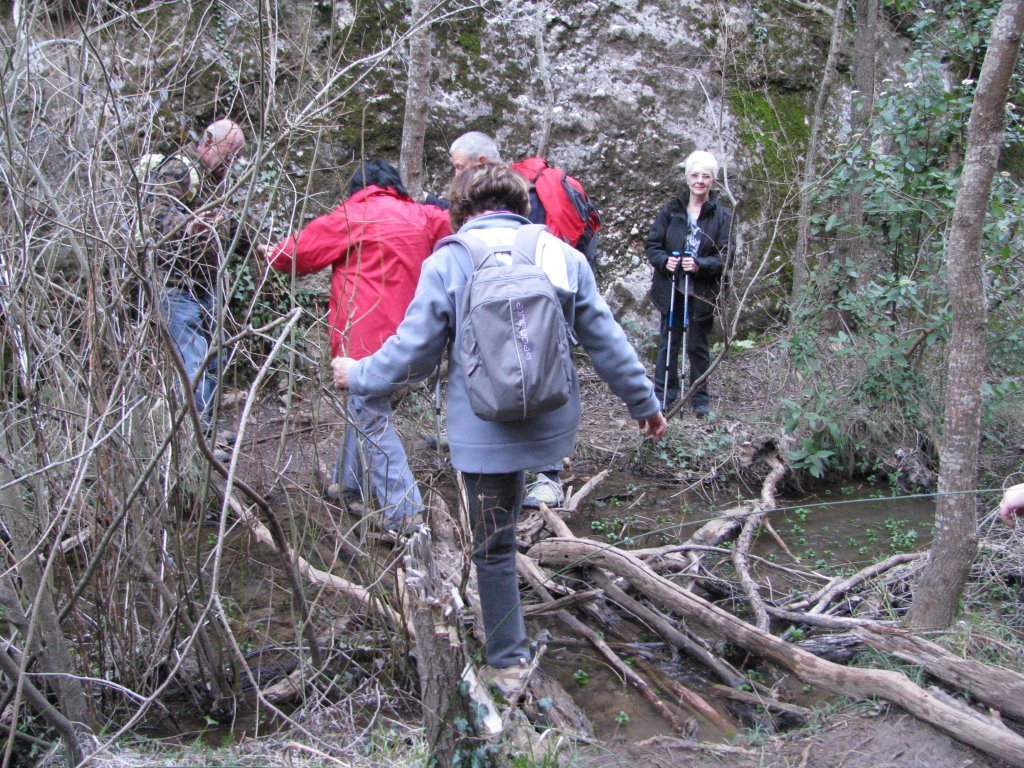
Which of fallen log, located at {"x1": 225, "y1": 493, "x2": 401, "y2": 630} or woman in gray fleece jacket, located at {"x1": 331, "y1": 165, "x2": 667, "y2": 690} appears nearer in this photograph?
woman in gray fleece jacket, located at {"x1": 331, "y1": 165, "x2": 667, "y2": 690}

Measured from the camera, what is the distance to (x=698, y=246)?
6461 millimetres

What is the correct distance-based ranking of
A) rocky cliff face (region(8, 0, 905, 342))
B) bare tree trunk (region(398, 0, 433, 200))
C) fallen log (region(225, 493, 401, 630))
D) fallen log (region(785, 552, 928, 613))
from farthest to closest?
1. rocky cliff face (region(8, 0, 905, 342))
2. bare tree trunk (region(398, 0, 433, 200))
3. fallen log (region(785, 552, 928, 613))
4. fallen log (region(225, 493, 401, 630))

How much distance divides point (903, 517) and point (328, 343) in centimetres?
360

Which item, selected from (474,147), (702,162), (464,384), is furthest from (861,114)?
(464,384)

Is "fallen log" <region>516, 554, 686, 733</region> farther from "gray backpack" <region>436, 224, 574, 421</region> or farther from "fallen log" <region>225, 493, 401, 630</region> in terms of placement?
"gray backpack" <region>436, 224, 574, 421</region>

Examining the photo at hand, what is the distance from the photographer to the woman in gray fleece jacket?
294 cm

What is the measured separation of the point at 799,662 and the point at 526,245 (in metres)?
1.77

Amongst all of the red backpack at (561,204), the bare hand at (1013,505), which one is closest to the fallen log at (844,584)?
the bare hand at (1013,505)

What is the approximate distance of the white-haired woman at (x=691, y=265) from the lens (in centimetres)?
638

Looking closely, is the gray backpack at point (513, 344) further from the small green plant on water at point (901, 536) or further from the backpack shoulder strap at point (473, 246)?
the small green plant on water at point (901, 536)

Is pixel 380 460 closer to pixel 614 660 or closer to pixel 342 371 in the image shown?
pixel 342 371

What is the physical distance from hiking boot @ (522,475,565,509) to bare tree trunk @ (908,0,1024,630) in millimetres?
2043

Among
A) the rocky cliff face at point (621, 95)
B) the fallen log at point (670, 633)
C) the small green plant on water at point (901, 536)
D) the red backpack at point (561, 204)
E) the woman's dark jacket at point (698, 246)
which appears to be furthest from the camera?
the rocky cliff face at point (621, 95)

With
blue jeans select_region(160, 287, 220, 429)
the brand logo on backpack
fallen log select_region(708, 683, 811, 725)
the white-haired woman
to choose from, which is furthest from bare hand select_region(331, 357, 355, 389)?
the white-haired woman
